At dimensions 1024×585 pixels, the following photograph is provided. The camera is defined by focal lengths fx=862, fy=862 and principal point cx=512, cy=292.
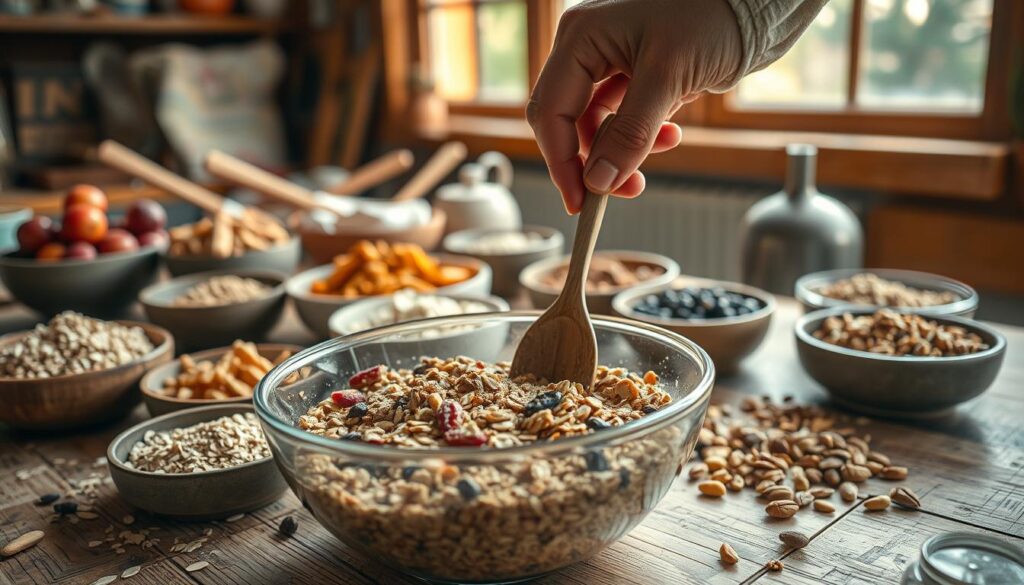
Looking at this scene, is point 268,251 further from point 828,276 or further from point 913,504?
point 913,504

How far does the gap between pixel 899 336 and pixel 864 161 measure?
60.1 inches

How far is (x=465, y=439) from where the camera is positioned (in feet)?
2.60

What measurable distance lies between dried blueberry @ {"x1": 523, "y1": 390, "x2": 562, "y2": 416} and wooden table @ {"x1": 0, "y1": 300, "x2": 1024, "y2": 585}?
157mm

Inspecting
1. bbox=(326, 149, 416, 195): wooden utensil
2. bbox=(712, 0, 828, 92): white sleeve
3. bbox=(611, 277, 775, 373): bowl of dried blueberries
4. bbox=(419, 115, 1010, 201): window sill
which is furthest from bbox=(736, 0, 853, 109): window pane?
bbox=(712, 0, 828, 92): white sleeve

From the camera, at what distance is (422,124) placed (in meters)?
3.97

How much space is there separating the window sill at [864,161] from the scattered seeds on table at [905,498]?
1.75 m

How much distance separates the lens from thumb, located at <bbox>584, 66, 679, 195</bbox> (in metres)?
0.94

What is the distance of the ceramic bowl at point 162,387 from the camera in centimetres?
113

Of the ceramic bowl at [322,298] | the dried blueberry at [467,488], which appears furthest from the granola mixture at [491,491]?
the ceramic bowl at [322,298]

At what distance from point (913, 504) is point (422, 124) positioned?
10.8 ft

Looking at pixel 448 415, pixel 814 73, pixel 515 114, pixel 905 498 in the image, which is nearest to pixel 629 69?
pixel 448 415

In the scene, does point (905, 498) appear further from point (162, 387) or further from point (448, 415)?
point (162, 387)

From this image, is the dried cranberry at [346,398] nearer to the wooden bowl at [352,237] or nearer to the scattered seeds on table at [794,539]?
the scattered seeds on table at [794,539]

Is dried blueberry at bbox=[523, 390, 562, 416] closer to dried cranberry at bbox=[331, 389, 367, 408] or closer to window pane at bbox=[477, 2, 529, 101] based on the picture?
dried cranberry at bbox=[331, 389, 367, 408]
